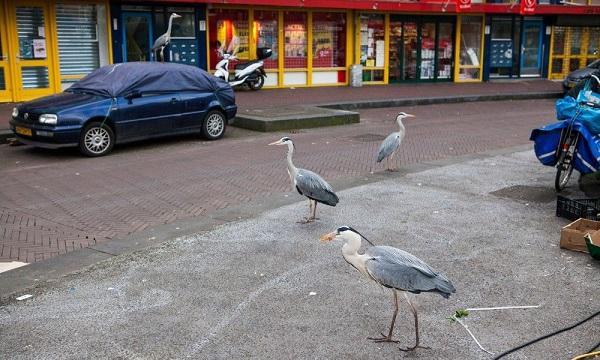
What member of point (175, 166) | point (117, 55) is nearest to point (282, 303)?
point (175, 166)

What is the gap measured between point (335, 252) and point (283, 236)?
82 cm

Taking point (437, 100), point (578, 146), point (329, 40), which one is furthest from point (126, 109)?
point (329, 40)

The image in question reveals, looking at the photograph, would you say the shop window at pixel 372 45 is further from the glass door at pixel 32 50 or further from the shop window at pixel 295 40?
the glass door at pixel 32 50

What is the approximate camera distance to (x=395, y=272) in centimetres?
470

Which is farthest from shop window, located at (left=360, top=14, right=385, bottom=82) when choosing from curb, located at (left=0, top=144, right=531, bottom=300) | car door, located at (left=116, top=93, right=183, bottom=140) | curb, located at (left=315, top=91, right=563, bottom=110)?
curb, located at (left=0, top=144, right=531, bottom=300)

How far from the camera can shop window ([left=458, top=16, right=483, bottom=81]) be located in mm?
27188

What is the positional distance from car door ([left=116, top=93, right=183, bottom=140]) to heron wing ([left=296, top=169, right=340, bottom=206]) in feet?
19.3

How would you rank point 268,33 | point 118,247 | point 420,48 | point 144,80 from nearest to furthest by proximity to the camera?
point 118,247 → point 144,80 → point 268,33 → point 420,48

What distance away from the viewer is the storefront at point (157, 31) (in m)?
19.7

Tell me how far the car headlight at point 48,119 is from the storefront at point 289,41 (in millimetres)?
10624

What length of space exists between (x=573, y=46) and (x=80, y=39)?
21681 millimetres

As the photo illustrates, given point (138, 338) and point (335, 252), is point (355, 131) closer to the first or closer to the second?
point (335, 252)

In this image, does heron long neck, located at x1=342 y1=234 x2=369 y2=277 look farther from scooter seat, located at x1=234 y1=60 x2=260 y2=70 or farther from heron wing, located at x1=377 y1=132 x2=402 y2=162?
scooter seat, located at x1=234 y1=60 x2=260 y2=70

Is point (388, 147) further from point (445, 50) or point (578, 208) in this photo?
point (445, 50)
